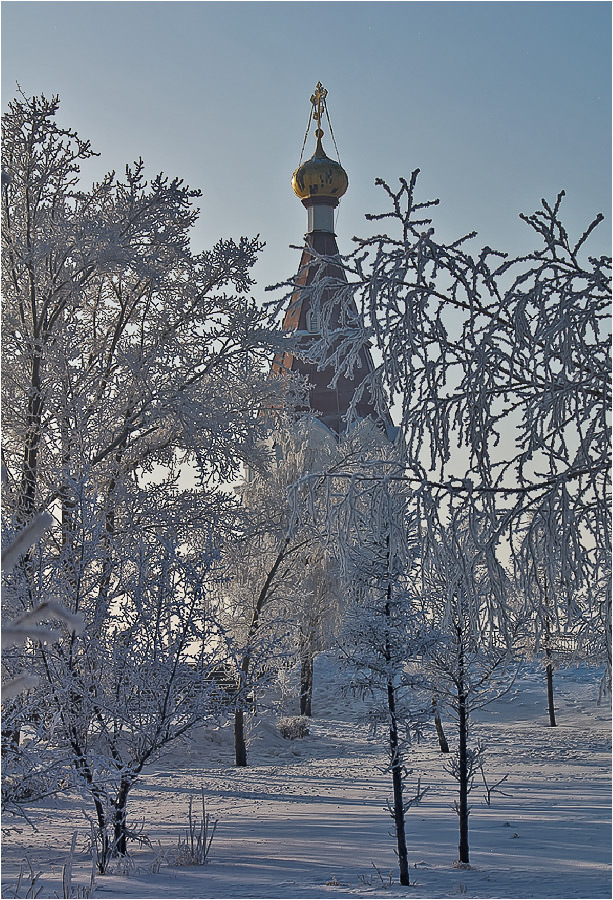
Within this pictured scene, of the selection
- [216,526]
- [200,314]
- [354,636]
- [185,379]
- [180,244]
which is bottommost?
[354,636]

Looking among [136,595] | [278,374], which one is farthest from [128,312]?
[136,595]

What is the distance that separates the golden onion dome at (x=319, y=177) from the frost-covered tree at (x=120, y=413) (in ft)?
80.3

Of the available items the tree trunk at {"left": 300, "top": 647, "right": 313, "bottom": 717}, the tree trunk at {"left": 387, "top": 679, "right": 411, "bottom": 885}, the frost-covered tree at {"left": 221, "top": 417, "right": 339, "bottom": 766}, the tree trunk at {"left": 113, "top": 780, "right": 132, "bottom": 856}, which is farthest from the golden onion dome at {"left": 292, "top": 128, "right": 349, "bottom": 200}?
the tree trunk at {"left": 113, "top": 780, "right": 132, "bottom": 856}

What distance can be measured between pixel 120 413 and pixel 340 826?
6.22m

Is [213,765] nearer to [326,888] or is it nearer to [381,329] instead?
[326,888]

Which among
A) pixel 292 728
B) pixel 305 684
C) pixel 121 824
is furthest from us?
pixel 305 684

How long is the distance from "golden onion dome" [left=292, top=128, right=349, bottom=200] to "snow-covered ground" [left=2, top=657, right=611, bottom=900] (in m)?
23.9

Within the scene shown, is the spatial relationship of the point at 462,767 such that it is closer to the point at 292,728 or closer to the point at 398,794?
the point at 398,794

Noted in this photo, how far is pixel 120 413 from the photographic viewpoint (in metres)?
12.3

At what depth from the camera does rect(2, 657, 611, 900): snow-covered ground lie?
7.97 metres

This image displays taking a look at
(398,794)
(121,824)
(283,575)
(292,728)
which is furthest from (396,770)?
(292,728)

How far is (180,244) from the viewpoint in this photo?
13000 millimetres

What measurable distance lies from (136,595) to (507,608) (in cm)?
545

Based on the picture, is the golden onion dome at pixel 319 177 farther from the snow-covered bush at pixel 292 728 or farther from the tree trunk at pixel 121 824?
the tree trunk at pixel 121 824
